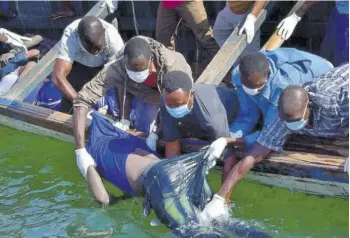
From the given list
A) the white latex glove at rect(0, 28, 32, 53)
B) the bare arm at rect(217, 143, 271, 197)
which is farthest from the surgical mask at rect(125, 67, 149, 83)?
the white latex glove at rect(0, 28, 32, 53)

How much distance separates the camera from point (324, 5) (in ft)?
24.4

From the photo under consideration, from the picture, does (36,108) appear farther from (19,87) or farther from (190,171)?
(190,171)

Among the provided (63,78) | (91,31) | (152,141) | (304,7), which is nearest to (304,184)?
(152,141)

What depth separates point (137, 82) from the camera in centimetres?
578

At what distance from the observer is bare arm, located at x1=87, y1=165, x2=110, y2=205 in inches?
216

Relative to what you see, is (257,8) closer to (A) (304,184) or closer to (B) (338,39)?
(B) (338,39)

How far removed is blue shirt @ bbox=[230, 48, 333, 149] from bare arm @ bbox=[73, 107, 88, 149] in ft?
4.45

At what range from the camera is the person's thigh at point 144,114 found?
6246 millimetres

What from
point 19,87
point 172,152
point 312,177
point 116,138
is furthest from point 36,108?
point 312,177

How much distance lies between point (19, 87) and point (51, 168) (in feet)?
3.70

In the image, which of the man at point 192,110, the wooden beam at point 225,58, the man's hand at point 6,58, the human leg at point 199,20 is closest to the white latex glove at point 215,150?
the man at point 192,110

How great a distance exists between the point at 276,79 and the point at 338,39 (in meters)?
1.48

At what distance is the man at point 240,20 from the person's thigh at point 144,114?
121cm

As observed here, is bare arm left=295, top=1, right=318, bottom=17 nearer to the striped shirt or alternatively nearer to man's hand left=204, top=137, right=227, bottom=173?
the striped shirt
